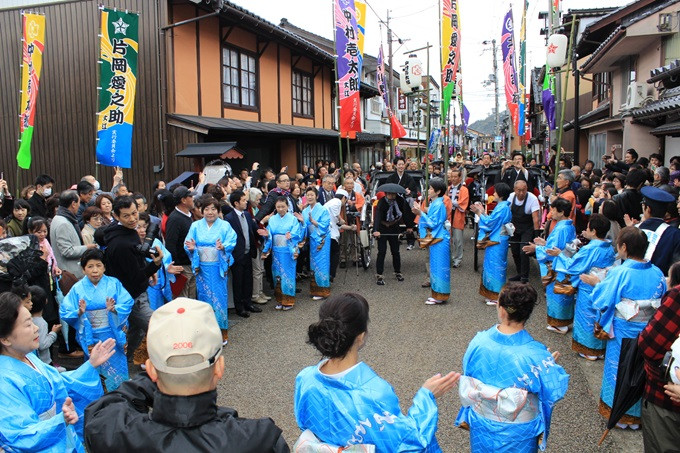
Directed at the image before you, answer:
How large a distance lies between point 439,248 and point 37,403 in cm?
605

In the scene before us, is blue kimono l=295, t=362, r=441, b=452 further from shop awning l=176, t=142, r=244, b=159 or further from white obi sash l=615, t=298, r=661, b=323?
shop awning l=176, t=142, r=244, b=159

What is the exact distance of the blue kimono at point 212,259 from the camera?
20.6ft

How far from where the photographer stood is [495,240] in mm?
7648

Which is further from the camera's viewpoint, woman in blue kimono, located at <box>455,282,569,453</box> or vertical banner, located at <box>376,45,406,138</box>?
vertical banner, located at <box>376,45,406,138</box>

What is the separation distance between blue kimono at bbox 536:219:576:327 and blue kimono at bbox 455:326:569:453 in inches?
136

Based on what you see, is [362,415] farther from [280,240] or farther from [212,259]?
[280,240]

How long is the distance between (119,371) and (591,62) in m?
14.8

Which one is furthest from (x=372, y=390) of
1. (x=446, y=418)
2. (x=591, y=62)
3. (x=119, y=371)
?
(x=591, y=62)

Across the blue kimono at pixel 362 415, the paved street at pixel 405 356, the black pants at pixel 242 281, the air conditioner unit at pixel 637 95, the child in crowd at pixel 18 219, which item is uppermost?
the air conditioner unit at pixel 637 95

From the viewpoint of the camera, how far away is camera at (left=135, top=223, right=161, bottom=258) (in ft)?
16.3

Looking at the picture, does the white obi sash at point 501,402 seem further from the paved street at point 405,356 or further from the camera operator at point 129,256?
the camera operator at point 129,256

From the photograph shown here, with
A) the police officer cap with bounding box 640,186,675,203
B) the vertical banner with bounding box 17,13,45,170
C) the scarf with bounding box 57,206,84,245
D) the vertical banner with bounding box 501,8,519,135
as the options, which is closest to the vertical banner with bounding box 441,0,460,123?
the vertical banner with bounding box 501,8,519,135

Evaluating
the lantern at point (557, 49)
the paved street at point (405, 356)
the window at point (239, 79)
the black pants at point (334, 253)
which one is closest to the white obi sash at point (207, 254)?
the paved street at point (405, 356)

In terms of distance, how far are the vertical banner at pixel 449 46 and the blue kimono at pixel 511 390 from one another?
33.0ft
